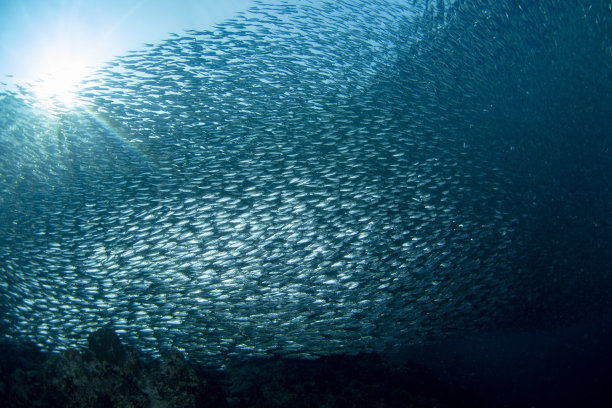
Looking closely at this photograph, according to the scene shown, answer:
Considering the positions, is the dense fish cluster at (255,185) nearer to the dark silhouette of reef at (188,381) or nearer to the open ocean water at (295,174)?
the open ocean water at (295,174)

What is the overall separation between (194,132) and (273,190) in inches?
115

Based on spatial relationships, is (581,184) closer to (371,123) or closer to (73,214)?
(371,123)

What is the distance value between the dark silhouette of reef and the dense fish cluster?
1128 millimetres

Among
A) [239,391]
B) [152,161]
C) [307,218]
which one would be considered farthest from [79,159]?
[239,391]

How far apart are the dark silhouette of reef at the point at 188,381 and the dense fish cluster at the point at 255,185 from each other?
Answer: 1.13 m

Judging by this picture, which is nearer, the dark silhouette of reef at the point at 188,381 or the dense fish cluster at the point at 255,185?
the dark silhouette of reef at the point at 188,381

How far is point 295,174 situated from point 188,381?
5.80 metres

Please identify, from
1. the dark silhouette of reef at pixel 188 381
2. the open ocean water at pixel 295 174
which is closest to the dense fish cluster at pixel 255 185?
the open ocean water at pixel 295 174

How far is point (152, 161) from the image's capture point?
1045cm

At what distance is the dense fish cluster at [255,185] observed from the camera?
33.4 feet

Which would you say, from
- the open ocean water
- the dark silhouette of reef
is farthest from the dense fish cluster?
the dark silhouette of reef

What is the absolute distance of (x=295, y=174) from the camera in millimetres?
10156

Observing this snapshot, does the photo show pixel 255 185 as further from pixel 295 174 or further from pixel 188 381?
pixel 188 381

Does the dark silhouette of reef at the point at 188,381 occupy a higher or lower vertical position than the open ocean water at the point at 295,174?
lower
